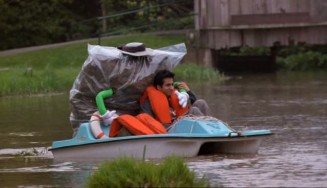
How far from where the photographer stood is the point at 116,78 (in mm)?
17266

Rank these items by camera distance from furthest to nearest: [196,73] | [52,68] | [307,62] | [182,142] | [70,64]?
[307,62] → [70,64] → [52,68] → [196,73] → [182,142]

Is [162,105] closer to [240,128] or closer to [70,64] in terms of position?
[240,128]

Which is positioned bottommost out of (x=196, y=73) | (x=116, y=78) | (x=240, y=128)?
(x=196, y=73)

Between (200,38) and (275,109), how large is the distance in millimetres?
15873

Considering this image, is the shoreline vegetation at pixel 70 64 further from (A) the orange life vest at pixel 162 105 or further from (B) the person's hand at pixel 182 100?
(B) the person's hand at pixel 182 100

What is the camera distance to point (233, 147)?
15.9 m

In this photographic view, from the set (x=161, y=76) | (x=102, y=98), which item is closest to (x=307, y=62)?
(x=161, y=76)

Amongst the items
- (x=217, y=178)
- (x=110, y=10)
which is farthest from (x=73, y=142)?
(x=110, y=10)

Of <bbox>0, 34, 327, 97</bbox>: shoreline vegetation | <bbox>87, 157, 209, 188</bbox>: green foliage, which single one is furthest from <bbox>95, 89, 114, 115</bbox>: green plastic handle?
<bbox>0, 34, 327, 97</bbox>: shoreline vegetation

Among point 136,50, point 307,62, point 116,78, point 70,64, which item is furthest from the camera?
point 307,62

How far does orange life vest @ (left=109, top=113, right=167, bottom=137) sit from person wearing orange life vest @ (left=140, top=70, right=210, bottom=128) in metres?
0.45

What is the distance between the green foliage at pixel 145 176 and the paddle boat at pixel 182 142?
3376mm

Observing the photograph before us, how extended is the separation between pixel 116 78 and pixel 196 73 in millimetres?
20172

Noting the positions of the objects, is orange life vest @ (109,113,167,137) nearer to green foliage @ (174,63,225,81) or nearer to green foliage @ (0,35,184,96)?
green foliage @ (0,35,184,96)
